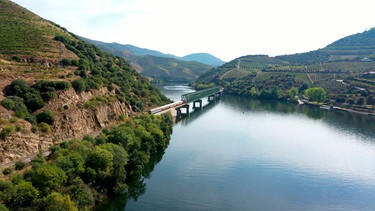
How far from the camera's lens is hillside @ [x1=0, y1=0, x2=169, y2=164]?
176 feet

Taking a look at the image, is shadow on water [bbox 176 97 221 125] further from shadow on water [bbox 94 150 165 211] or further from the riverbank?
the riverbank

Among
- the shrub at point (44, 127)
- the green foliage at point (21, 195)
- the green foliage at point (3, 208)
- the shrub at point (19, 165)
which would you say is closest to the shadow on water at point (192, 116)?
the shrub at point (44, 127)

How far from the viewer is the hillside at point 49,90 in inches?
2109

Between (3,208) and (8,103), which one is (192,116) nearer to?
(8,103)

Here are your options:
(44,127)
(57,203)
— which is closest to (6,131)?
(44,127)

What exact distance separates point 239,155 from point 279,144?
56.9 ft

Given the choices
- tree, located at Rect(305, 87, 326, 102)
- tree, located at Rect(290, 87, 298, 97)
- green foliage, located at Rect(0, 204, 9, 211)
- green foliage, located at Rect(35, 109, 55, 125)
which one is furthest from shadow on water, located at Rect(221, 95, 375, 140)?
green foliage, located at Rect(0, 204, 9, 211)

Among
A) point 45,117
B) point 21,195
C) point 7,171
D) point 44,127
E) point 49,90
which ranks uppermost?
point 49,90

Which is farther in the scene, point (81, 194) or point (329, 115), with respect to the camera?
point (329, 115)

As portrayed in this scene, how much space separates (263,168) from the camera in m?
65.0

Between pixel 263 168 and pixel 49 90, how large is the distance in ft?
161

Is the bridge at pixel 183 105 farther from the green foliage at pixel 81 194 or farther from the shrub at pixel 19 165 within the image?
the green foliage at pixel 81 194

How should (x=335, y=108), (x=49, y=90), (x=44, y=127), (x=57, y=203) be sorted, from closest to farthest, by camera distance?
(x=57, y=203)
(x=44, y=127)
(x=49, y=90)
(x=335, y=108)

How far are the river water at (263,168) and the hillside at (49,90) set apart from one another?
18908 millimetres
